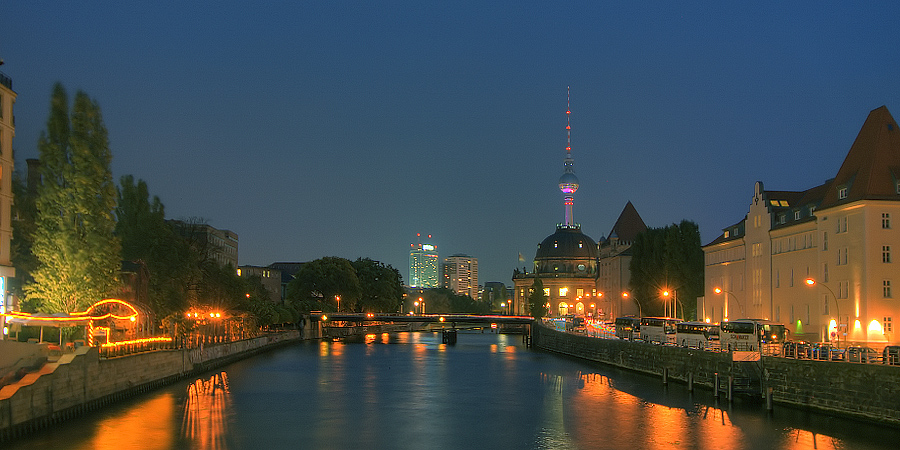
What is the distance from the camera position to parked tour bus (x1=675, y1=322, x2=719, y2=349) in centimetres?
7094

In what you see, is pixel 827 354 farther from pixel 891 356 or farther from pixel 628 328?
pixel 628 328

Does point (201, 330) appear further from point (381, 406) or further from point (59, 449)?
point (59, 449)

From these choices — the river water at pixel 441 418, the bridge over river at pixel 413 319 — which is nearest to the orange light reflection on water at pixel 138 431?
the river water at pixel 441 418

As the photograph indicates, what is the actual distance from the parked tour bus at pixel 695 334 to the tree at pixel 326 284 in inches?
3427

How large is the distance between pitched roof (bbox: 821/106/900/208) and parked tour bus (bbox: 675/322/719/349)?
516 inches

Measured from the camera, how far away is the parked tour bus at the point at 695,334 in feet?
233

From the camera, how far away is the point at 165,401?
55625mm

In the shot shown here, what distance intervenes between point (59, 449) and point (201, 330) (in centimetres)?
4845

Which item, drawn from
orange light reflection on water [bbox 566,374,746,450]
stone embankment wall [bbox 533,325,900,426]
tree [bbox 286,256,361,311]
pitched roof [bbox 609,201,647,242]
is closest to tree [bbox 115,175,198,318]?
orange light reflection on water [bbox 566,374,746,450]

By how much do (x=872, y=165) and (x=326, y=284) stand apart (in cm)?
A: 10529

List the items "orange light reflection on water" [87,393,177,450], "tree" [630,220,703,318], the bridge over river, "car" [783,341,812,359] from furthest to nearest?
the bridge over river
"tree" [630,220,703,318]
"car" [783,341,812,359]
"orange light reflection on water" [87,393,177,450]

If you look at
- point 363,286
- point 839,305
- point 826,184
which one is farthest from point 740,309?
point 363,286

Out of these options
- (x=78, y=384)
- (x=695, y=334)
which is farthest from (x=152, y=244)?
(x=695, y=334)

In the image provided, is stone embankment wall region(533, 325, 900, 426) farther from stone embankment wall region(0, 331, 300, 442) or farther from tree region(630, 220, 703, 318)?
tree region(630, 220, 703, 318)
